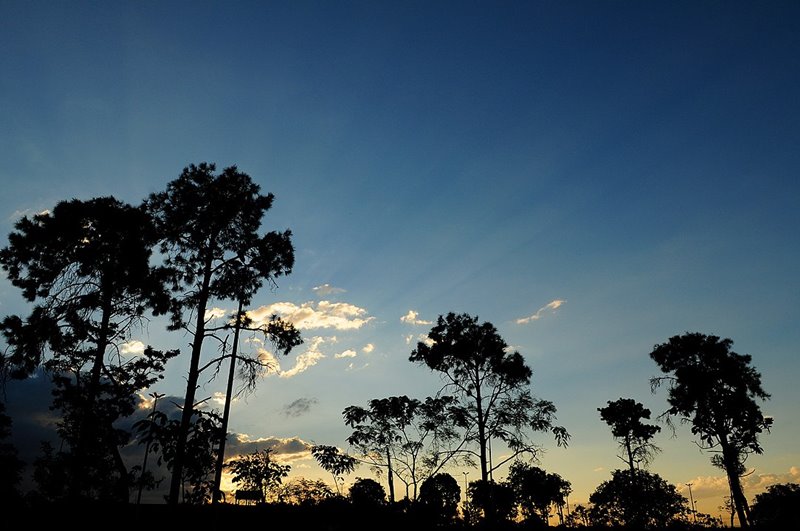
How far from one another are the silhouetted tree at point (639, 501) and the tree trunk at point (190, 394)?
164ft

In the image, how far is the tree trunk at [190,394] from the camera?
16.5 meters

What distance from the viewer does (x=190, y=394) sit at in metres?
17.5

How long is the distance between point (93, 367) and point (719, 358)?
40.4 meters

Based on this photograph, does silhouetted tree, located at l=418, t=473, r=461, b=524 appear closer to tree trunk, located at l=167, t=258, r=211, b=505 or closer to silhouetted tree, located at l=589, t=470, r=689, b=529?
silhouetted tree, located at l=589, t=470, r=689, b=529

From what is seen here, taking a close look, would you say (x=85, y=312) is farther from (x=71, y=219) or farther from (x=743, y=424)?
(x=743, y=424)

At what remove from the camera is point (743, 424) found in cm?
3294

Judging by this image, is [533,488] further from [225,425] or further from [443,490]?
[225,425]

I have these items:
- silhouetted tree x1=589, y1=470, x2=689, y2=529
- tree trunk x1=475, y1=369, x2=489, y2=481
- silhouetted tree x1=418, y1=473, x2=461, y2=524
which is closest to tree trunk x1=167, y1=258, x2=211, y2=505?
tree trunk x1=475, y1=369, x2=489, y2=481

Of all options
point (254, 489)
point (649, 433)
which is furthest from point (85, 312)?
point (649, 433)

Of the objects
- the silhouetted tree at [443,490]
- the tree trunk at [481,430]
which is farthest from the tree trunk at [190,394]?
the silhouetted tree at [443,490]

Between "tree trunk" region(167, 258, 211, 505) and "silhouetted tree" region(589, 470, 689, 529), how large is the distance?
1966 inches

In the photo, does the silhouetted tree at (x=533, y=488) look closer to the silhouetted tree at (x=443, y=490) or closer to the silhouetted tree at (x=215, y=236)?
the silhouetted tree at (x=443, y=490)

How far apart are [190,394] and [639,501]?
52880 mm

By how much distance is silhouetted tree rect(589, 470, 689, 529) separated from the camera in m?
57.0
